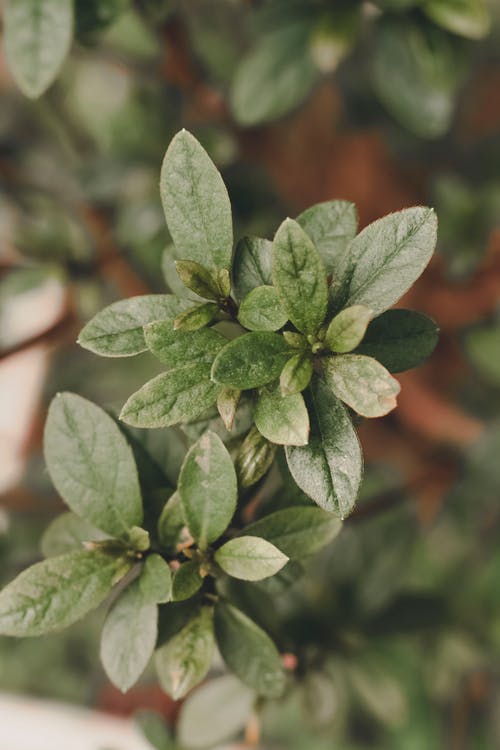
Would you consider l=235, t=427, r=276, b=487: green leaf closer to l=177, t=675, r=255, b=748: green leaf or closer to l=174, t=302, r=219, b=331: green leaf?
l=174, t=302, r=219, b=331: green leaf

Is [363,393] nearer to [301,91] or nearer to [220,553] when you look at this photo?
[220,553]

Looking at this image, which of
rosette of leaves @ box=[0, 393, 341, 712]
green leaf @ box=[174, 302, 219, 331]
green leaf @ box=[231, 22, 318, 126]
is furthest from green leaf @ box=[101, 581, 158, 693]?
green leaf @ box=[231, 22, 318, 126]

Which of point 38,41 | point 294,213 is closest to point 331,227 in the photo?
point 38,41

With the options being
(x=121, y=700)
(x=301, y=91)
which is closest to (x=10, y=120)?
(x=301, y=91)

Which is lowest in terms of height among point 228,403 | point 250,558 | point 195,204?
point 250,558

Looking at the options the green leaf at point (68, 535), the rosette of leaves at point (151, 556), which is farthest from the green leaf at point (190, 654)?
the green leaf at point (68, 535)

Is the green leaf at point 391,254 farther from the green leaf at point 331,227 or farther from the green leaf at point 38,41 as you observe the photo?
the green leaf at point 38,41

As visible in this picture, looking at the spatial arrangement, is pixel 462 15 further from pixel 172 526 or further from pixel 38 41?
pixel 172 526
